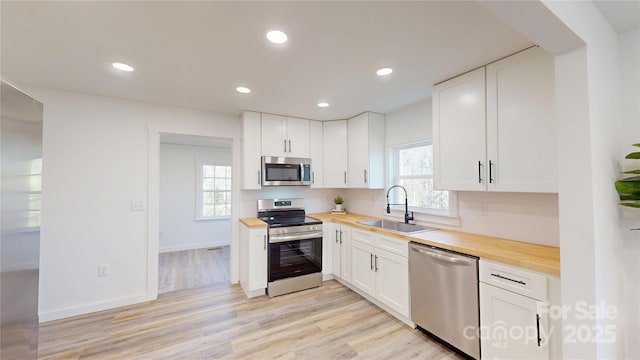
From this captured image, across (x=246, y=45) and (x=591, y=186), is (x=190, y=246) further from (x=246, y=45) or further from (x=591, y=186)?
(x=591, y=186)

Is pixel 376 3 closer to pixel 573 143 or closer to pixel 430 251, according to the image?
pixel 573 143

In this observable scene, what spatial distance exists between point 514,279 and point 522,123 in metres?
1.13

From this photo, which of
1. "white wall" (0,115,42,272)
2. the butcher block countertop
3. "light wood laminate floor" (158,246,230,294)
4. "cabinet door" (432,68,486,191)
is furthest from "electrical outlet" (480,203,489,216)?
"light wood laminate floor" (158,246,230,294)

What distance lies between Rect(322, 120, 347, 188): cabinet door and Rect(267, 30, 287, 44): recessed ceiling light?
85.6 inches

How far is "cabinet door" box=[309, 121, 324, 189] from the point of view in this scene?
12.4 ft

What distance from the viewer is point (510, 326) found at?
5.32ft

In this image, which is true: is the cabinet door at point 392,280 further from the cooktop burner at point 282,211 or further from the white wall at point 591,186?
the white wall at point 591,186

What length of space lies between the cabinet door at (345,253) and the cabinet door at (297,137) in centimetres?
128

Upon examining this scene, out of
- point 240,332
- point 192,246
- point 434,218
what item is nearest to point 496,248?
point 434,218

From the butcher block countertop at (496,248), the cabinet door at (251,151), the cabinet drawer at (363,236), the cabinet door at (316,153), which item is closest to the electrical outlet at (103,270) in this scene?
the cabinet door at (251,151)

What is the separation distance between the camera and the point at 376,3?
4.35 feet

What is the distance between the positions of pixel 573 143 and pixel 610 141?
292mm

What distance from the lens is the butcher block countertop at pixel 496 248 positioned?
1.51 metres

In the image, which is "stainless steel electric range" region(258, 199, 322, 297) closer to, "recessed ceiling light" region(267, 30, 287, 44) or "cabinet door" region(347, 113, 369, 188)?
"cabinet door" region(347, 113, 369, 188)
